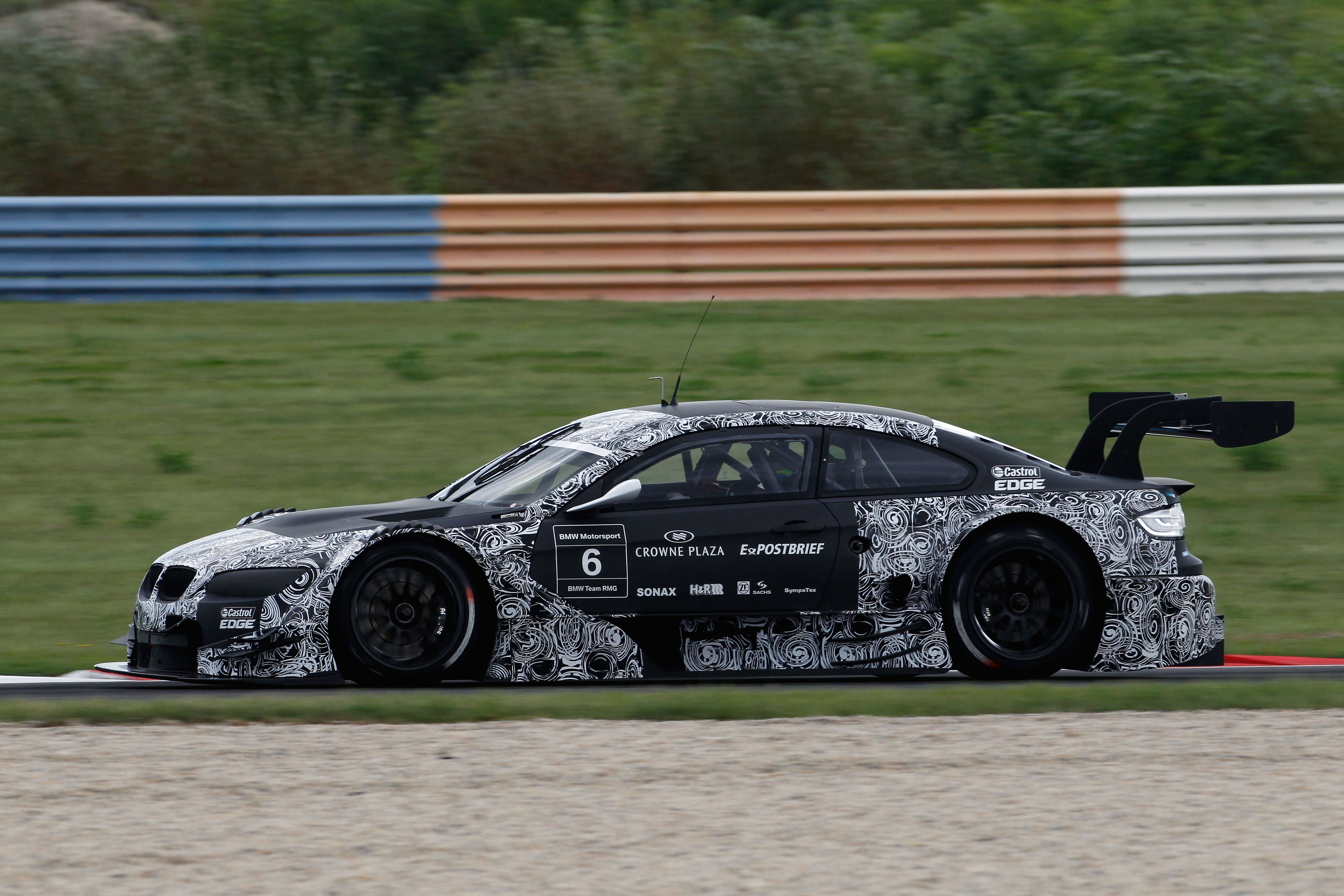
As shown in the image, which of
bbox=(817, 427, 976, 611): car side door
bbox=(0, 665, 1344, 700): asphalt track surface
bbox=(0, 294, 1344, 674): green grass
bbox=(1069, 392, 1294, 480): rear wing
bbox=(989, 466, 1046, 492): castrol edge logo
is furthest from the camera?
bbox=(0, 294, 1344, 674): green grass

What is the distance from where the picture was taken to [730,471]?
8125 millimetres

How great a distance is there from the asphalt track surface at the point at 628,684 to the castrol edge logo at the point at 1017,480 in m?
0.83

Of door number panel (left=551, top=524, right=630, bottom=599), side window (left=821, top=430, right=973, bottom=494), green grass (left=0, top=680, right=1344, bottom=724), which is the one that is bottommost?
green grass (left=0, top=680, right=1344, bottom=724)

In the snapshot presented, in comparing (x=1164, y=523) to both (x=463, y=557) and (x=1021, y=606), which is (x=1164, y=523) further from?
(x=463, y=557)

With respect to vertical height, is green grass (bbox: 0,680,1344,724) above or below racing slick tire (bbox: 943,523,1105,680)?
below

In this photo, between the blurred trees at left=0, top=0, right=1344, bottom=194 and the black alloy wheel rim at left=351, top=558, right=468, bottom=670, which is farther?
the blurred trees at left=0, top=0, right=1344, bottom=194

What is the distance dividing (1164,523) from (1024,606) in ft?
2.47

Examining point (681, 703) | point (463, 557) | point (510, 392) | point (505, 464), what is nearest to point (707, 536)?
point (681, 703)

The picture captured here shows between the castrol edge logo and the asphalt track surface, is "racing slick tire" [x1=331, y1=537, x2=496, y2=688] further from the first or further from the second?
the castrol edge logo

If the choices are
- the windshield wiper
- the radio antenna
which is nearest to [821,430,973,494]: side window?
the windshield wiper

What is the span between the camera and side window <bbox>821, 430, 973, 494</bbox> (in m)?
8.17

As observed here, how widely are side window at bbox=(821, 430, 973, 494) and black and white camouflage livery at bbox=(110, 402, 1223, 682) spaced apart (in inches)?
1.9

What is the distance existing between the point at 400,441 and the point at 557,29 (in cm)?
909

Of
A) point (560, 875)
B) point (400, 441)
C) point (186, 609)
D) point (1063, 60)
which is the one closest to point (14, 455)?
point (400, 441)
